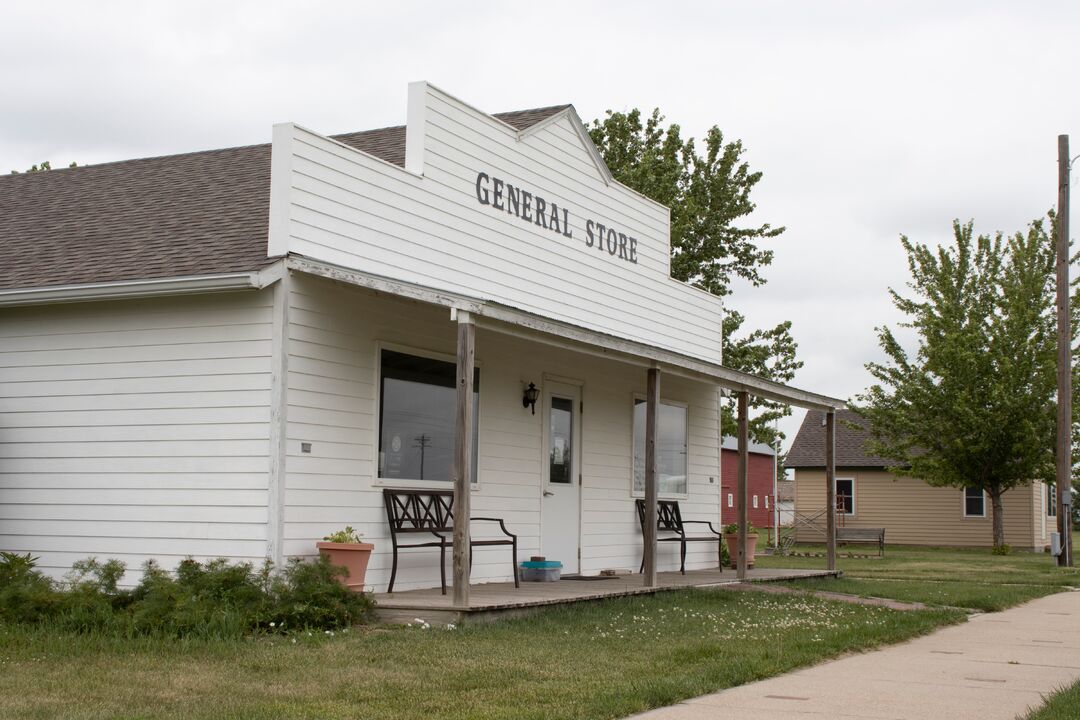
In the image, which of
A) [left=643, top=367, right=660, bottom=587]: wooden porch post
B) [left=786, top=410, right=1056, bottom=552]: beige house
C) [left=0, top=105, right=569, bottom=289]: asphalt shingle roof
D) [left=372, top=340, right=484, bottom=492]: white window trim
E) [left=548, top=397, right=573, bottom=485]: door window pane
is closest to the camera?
[left=0, top=105, right=569, bottom=289]: asphalt shingle roof

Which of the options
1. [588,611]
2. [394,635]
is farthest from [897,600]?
[394,635]

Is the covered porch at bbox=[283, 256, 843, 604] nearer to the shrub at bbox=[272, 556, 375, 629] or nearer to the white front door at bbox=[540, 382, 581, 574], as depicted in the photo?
the white front door at bbox=[540, 382, 581, 574]

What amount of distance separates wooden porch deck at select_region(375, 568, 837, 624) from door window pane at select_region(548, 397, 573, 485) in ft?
4.18

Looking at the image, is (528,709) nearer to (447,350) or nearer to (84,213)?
(447,350)

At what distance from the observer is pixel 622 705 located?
6555mm

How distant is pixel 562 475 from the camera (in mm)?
14523

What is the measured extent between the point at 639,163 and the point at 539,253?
1308 centimetres

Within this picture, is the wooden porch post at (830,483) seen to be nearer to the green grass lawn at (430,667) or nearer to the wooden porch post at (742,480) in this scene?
the wooden porch post at (742,480)

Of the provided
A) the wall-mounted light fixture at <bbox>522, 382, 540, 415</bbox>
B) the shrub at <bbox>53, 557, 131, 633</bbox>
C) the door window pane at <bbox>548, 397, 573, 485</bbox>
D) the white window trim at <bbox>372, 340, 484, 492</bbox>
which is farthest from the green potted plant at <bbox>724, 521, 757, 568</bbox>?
the shrub at <bbox>53, 557, 131, 633</bbox>

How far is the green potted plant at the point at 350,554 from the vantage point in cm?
1024

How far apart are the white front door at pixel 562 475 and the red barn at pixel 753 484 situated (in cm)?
3396

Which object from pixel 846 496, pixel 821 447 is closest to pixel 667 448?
pixel 846 496

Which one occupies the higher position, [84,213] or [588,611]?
[84,213]

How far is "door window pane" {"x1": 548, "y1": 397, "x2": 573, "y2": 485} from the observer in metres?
14.3
